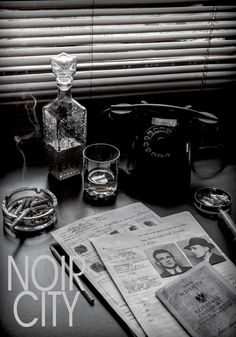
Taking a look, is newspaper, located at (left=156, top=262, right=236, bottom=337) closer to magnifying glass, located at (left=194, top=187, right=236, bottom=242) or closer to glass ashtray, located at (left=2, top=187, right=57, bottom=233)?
magnifying glass, located at (left=194, top=187, right=236, bottom=242)

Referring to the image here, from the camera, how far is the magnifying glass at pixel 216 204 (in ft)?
3.93

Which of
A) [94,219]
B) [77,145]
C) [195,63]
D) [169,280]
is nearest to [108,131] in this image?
[77,145]

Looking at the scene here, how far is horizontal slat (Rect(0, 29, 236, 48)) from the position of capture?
1415 mm

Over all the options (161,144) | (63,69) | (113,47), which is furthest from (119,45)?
(161,144)

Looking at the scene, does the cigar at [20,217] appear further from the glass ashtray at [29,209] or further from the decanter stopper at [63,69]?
the decanter stopper at [63,69]

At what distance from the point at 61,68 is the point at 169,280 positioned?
2.06ft

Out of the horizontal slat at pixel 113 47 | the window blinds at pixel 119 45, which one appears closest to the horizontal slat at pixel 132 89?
the window blinds at pixel 119 45

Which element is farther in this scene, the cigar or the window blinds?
the window blinds

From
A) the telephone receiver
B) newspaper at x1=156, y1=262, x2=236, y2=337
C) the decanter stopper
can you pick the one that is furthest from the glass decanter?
newspaper at x1=156, y1=262, x2=236, y2=337

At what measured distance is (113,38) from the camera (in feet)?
4.86

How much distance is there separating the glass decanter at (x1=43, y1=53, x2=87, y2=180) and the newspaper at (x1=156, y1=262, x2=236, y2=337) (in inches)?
19.3

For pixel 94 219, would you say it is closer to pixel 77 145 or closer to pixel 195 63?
pixel 77 145

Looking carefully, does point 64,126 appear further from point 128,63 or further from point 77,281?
point 77,281

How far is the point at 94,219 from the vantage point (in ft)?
3.96
